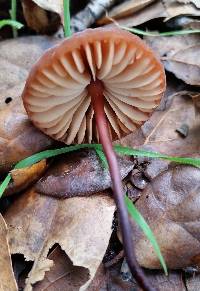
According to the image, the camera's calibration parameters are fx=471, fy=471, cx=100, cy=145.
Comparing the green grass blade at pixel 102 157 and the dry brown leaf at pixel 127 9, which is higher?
the dry brown leaf at pixel 127 9

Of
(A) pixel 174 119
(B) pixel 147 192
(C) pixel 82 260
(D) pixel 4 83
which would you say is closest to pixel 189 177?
(B) pixel 147 192

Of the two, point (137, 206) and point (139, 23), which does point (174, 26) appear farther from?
point (137, 206)

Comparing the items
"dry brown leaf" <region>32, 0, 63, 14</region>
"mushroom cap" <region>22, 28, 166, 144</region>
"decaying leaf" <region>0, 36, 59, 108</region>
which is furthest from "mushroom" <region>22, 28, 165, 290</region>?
"dry brown leaf" <region>32, 0, 63, 14</region>

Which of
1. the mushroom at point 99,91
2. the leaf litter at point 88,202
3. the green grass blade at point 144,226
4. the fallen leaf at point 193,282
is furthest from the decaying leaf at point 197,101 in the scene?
the fallen leaf at point 193,282

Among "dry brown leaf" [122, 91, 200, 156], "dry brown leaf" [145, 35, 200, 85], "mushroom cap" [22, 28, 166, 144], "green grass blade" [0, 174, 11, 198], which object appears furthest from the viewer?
"dry brown leaf" [145, 35, 200, 85]

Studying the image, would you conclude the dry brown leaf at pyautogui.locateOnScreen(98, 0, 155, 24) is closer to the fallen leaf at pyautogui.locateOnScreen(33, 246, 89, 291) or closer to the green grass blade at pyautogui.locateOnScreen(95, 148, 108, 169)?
the green grass blade at pyautogui.locateOnScreen(95, 148, 108, 169)

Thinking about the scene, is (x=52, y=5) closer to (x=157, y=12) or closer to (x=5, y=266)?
(x=157, y=12)

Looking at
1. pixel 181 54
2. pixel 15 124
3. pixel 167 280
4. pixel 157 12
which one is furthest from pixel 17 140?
pixel 157 12

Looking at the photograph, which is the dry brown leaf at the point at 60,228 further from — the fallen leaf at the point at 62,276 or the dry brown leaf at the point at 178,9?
the dry brown leaf at the point at 178,9
